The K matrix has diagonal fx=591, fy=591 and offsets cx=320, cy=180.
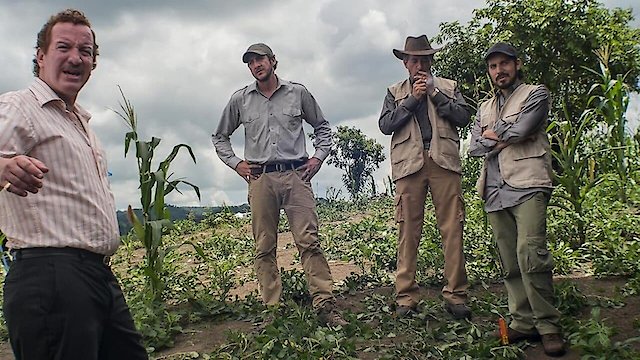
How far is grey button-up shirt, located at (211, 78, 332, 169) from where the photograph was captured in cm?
415

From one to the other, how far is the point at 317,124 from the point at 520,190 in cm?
165

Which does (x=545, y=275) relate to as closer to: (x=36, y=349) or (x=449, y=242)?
(x=449, y=242)

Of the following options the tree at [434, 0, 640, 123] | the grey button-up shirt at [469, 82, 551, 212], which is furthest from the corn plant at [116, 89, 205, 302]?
the tree at [434, 0, 640, 123]

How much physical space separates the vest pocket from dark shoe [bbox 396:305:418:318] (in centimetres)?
100

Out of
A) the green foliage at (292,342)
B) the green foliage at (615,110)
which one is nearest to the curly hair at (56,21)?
the green foliage at (292,342)

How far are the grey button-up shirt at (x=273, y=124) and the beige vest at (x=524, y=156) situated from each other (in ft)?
4.49

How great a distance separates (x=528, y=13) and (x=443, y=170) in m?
12.3

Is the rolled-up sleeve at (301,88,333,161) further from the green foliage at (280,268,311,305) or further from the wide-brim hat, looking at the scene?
the green foliage at (280,268,311,305)

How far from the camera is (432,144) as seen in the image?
3.93 metres

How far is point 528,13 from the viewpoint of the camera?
14.7 meters

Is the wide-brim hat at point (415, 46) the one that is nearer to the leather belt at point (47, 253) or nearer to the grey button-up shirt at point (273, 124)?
the grey button-up shirt at point (273, 124)

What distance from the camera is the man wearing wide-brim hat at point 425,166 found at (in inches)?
154

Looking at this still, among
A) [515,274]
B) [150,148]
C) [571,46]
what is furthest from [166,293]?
[571,46]

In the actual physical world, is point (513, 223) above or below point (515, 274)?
above
